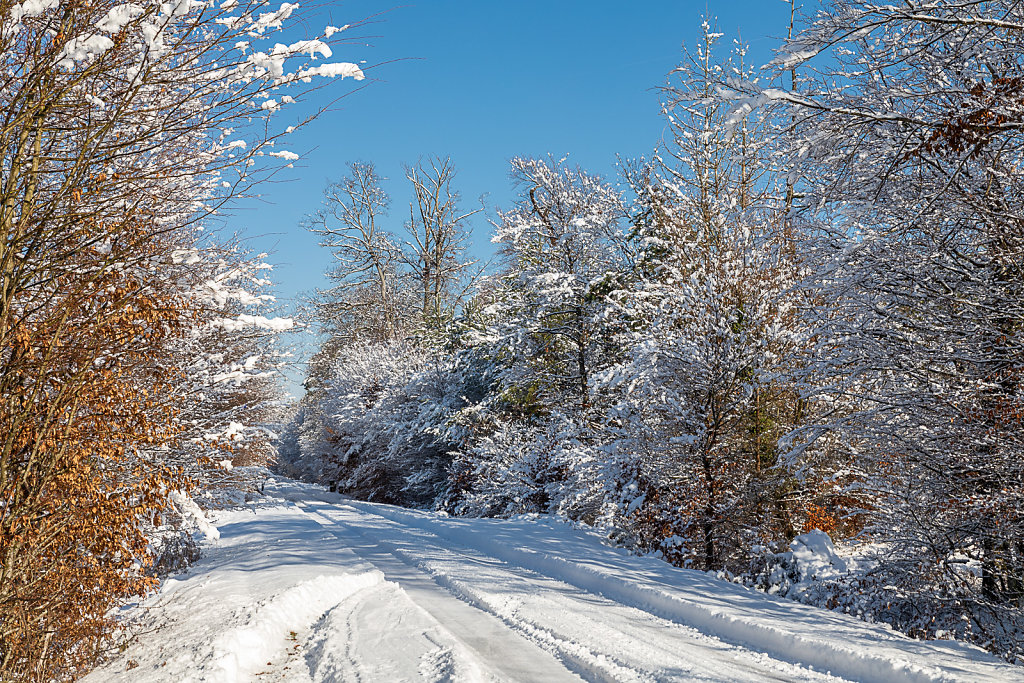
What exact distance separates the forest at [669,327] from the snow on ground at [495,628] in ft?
3.29

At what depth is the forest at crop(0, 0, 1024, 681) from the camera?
4.23 meters

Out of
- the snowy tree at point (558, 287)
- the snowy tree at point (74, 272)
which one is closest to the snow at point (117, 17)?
the snowy tree at point (74, 272)

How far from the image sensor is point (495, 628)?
671 centimetres

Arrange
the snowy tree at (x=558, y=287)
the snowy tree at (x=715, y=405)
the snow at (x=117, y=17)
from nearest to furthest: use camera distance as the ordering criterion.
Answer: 1. the snow at (x=117, y=17)
2. the snowy tree at (x=715, y=405)
3. the snowy tree at (x=558, y=287)

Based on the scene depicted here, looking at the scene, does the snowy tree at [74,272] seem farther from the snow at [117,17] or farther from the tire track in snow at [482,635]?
the tire track in snow at [482,635]

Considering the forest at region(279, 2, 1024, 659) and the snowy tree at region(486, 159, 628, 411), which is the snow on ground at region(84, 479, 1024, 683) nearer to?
the forest at region(279, 2, 1024, 659)

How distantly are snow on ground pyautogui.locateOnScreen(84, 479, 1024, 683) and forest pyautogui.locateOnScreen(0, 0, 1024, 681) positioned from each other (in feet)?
3.29

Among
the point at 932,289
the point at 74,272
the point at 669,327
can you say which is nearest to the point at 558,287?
the point at 669,327

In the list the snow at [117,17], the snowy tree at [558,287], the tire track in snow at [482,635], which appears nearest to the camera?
the snow at [117,17]

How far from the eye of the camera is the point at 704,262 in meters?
13.0

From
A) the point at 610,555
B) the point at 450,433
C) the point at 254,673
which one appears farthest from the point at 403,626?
the point at 450,433

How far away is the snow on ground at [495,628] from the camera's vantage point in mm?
5445

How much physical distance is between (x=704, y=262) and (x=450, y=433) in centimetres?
1271

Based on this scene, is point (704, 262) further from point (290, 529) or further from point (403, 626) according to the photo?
point (290, 529)
